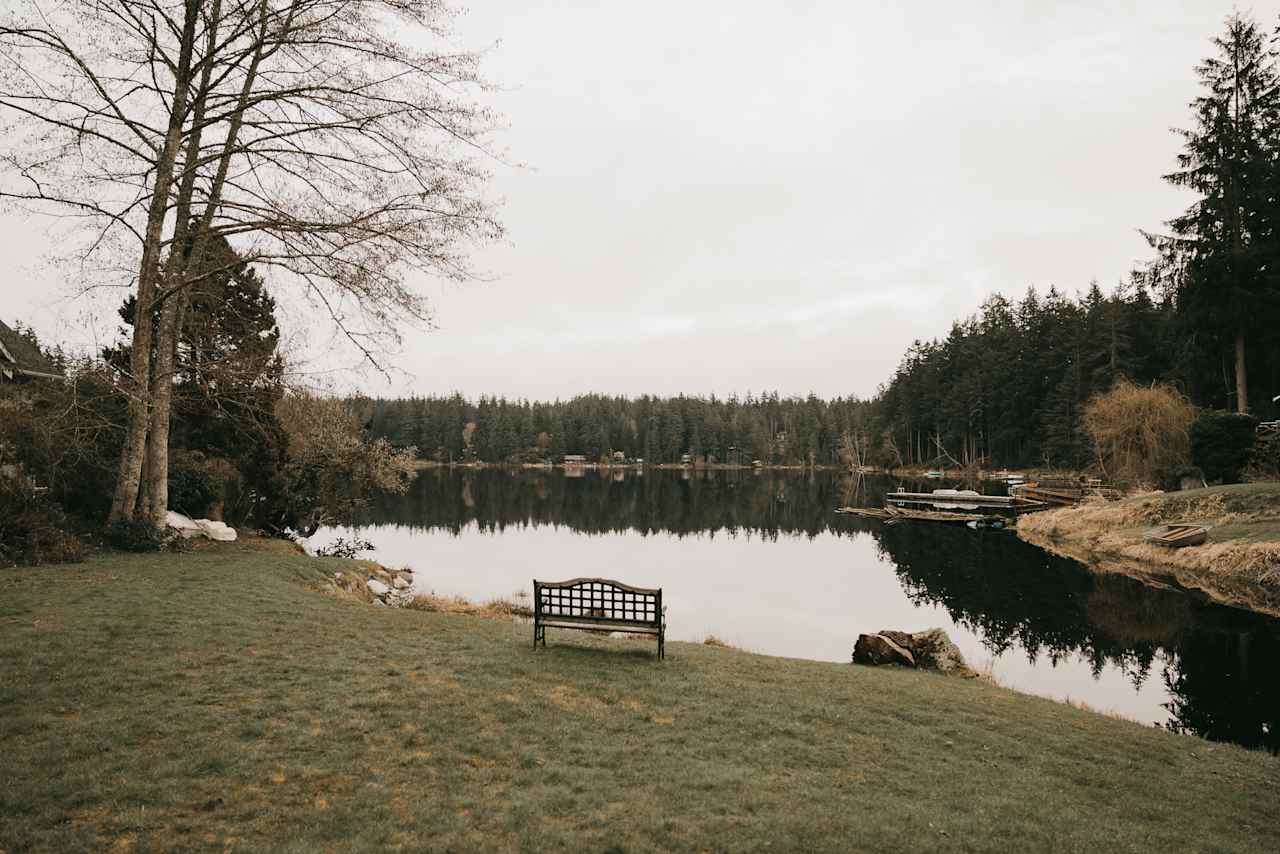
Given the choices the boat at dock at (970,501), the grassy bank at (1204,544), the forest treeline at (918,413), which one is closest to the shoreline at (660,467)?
the forest treeline at (918,413)

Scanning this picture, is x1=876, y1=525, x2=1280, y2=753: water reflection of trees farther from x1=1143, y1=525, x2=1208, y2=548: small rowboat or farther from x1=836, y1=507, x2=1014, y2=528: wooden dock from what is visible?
x1=836, y1=507, x2=1014, y2=528: wooden dock

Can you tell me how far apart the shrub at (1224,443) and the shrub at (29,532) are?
37.8 meters

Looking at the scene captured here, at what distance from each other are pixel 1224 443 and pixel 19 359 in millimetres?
48637

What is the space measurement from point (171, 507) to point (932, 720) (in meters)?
21.0

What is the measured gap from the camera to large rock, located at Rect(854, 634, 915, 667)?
1229 centimetres

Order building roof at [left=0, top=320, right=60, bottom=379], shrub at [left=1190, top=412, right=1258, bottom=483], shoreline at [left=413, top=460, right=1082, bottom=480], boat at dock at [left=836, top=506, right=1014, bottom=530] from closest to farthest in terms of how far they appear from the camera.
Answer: building roof at [left=0, top=320, right=60, bottom=379], shrub at [left=1190, top=412, right=1258, bottom=483], boat at dock at [left=836, top=506, right=1014, bottom=530], shoreline at [left=413, top=460, right=1082, bottom=480]

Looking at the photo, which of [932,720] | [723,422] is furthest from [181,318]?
[723,422]

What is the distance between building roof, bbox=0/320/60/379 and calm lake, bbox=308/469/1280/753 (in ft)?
40.2

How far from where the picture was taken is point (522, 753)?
5980mm

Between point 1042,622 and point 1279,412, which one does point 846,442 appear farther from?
point 1042,622

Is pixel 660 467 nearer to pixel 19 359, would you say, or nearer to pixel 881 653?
pixel 19 359

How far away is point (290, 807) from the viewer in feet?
15.6

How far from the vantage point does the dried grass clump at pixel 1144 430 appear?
106 ft

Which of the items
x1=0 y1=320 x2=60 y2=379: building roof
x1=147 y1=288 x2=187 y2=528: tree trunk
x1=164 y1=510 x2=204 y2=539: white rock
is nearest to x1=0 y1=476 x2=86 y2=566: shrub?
x1=147 y1=288 x2=187 y2=528: tree trunk
